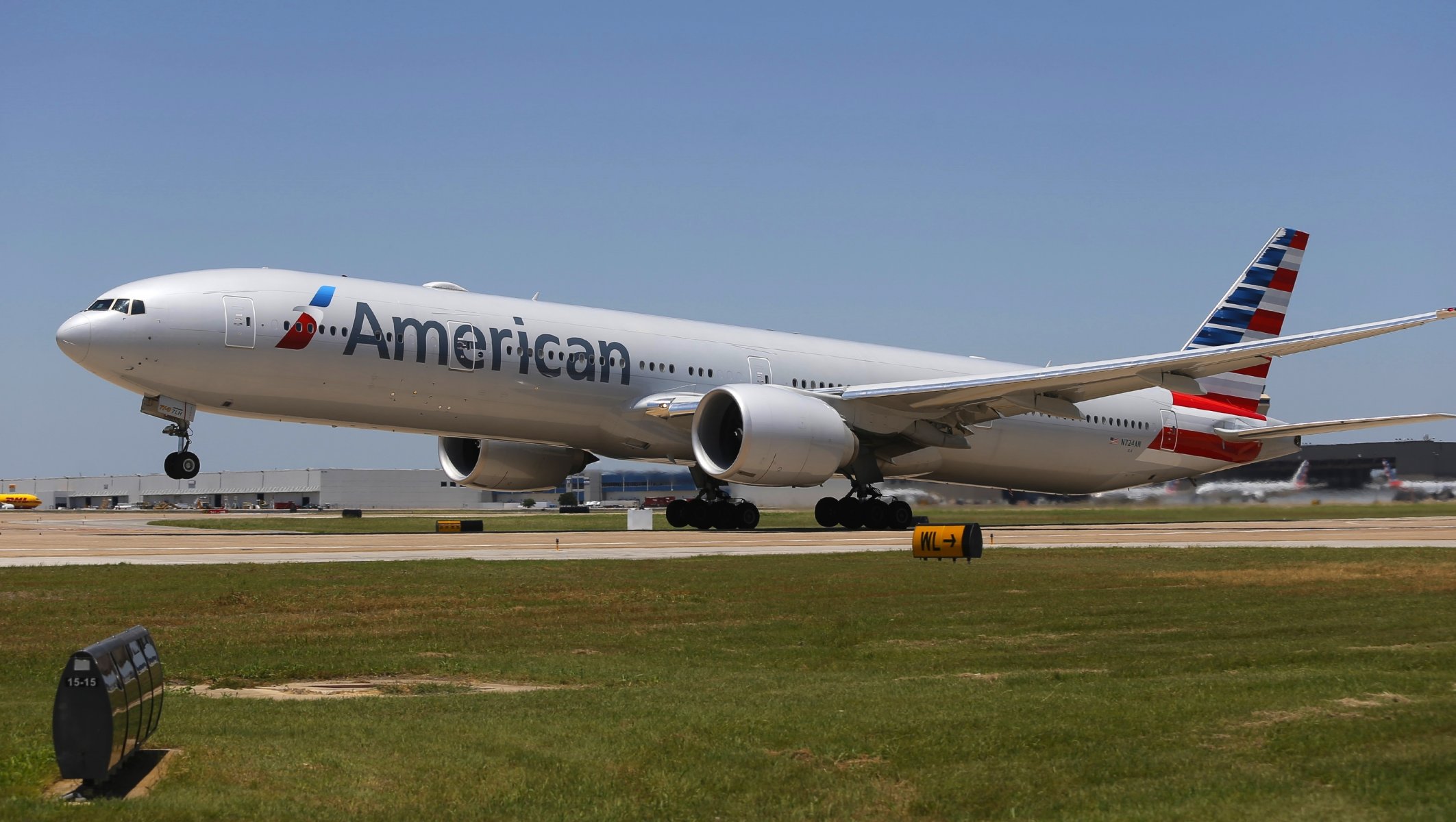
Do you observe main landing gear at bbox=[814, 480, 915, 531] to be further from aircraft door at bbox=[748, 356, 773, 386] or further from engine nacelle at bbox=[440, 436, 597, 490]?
engine nacelle at bbox=[440, 436, 597, 490]

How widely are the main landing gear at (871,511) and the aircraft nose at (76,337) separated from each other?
18.3 metres

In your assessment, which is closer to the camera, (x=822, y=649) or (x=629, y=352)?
(x=822, y=649)

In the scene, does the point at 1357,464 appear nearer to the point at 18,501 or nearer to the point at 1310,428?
the point at 1310,428

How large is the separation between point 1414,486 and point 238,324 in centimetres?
3565

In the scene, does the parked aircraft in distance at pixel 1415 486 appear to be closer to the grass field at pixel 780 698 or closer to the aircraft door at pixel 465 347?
the grass field at pixel 780 698

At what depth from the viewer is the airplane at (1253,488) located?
42.0 metres

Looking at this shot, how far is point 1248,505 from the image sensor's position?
4247 centimetres

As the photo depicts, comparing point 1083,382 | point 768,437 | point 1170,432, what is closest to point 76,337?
point 768,437

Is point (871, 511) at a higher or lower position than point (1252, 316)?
lower

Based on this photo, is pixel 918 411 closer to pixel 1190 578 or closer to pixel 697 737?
pixel 1190 578

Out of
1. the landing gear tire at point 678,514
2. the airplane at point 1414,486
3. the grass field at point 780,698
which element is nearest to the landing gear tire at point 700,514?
the landing gear tire at point 678,514

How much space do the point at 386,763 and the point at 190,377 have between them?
832 inches

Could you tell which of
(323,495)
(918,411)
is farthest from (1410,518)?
(323,495)

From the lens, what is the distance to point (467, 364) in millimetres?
29281
